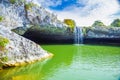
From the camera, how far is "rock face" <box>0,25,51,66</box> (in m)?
19.2

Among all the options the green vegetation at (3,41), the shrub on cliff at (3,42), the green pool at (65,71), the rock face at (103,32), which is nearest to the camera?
the green pool at (65,71)

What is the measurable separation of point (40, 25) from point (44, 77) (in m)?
19.2

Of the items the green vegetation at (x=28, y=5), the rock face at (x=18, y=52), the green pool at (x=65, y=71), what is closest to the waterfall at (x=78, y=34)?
the green vegetation at (x=28, y=5)

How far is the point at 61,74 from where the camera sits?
16.9 metres

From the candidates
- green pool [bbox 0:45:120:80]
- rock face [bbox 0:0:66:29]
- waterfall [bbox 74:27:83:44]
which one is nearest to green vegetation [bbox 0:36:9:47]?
green pool [bbox 0:45:120:80]

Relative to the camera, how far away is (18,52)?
2023 cm

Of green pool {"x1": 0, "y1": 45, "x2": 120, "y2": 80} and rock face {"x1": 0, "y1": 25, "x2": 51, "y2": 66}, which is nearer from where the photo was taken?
green pool {"x1": 0, "y1": 45, "x2": 120, "y2": 80}

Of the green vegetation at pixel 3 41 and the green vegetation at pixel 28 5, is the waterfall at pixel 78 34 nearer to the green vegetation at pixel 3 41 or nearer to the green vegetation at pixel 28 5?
the green vegetation at pixel 28 5

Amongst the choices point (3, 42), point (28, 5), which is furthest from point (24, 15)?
point (3, 42)

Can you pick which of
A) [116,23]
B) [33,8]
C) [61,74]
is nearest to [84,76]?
[61,74]

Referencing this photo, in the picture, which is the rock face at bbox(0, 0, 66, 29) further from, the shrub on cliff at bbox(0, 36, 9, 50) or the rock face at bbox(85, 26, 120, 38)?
the rock face at bbox(85, 26, 120, 38)

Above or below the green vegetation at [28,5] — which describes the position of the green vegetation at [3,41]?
below

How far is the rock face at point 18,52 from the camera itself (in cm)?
1917

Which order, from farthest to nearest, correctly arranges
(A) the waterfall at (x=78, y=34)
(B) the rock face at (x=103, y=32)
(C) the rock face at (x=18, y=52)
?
(A) the waterfall at (x=78, y=34) < (B) the rock face at (x=103, y=32) < (C) the rock face at (x=18, y=52)
